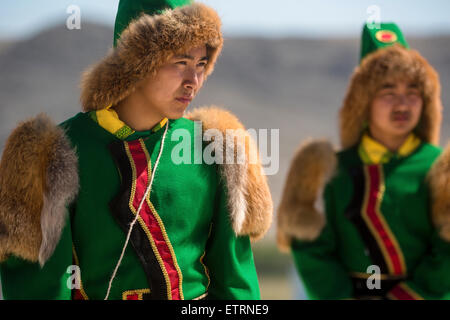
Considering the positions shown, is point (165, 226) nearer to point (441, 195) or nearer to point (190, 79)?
point (190, 79)

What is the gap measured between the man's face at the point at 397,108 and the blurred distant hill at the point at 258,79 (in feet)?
16.5

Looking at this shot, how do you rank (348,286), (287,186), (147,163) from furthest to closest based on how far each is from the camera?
1. (287,186)
2. (348,286)
3. (147,163)

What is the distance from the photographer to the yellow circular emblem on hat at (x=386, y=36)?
2.17 m

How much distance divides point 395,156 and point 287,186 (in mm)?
398

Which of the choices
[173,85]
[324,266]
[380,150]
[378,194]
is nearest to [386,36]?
[380,150]

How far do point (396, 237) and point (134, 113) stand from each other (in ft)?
3.23

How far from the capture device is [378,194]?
6.53 ft

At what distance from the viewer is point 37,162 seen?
4.71 ft

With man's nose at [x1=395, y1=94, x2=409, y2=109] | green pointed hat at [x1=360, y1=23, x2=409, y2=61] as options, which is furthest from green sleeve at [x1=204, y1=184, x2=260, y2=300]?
green pointed hat at [x1=360, y1=23, x2=409, y2=61]

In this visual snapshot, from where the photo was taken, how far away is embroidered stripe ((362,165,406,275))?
1948mm

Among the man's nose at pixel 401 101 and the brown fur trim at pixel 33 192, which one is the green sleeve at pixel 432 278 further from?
the brown fur trim at pixel 33 192

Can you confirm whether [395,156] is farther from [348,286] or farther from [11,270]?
[11,270]

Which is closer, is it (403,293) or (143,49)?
(143,49)
